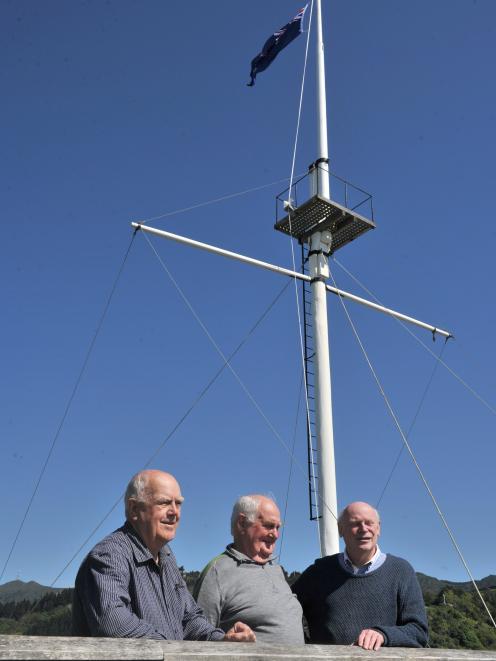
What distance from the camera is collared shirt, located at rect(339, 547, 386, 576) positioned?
18.0ft

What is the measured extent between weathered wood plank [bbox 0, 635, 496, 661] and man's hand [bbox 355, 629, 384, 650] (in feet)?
4.77

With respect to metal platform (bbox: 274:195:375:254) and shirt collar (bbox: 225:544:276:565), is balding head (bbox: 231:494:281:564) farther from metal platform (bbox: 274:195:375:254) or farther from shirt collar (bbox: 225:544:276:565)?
metal platform (bbox: 274:195:375:254)

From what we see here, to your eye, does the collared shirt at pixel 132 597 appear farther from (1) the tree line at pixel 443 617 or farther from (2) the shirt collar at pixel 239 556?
(1) the tree line at pixel 443 617

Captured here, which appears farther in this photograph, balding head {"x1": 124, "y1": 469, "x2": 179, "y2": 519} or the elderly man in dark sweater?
the elderly man in dark sweater

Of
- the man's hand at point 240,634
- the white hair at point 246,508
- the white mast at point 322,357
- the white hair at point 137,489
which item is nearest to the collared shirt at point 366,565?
the white hair at point 246,508

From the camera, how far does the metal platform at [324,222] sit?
53.8 feet

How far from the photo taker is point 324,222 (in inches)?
651

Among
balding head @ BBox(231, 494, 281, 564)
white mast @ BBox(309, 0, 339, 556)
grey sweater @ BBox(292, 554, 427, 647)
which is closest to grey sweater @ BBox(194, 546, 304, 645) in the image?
balding head @ BBox(231, 494, 281, 564)

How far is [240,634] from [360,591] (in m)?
1.44

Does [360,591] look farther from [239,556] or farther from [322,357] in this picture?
[322,357]

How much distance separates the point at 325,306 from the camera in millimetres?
15898

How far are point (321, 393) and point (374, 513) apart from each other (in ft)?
30.2

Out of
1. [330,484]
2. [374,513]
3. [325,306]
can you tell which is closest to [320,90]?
[325,306]

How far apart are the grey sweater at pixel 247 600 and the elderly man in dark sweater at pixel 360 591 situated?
0.50 metres
